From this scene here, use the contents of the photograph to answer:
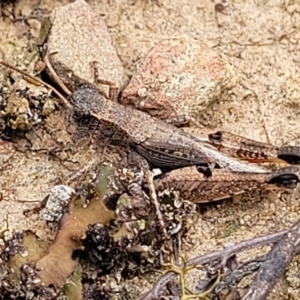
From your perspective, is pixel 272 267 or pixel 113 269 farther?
pixel 113 269

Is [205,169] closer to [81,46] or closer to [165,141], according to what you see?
[165,141]

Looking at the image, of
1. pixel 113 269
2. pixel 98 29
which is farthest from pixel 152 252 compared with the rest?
pixel 98 29

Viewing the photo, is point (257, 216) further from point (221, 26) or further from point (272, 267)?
point (221, 26)

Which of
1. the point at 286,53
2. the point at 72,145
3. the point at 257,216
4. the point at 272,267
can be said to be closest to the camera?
the point at 272,267

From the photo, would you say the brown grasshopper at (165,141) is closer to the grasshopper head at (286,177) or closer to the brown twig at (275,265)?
the grasshopper head at (286,177)

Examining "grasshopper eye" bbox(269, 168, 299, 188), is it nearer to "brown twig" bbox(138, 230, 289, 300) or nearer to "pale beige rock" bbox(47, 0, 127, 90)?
"brown twig" bbox(138, 230, 289, 300)

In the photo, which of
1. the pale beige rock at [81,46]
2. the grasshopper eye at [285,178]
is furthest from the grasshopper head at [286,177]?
the pale beige rock at [81,46]

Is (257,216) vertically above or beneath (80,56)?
beneath

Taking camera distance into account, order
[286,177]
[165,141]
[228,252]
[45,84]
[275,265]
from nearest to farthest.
Answer: [275,265], [228,252], [286,177], [165,141], [45,84]

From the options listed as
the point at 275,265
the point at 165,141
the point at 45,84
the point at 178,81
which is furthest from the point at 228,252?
the point at 45,84
